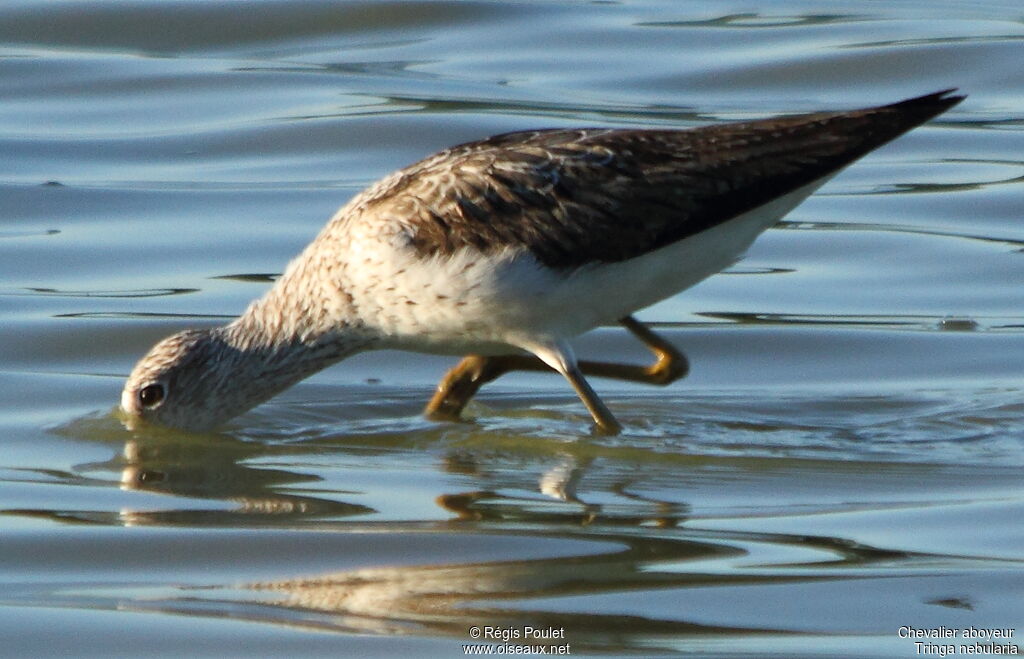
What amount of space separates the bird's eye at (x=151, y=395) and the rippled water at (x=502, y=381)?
0.17 meters

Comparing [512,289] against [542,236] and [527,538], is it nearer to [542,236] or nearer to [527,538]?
[542,236]

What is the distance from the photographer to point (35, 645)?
644 cm

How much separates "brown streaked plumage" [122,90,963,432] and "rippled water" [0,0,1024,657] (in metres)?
0.52

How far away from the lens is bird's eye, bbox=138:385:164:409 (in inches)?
389

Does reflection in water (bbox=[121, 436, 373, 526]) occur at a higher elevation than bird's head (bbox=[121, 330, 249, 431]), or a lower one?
lower

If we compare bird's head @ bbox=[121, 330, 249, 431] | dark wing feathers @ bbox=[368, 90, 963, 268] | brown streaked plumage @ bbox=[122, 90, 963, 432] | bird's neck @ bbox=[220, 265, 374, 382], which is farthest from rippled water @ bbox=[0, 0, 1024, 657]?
dark wing feathers @ bbox=[368, 90, 963, 268]

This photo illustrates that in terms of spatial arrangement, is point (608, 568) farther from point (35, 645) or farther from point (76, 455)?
point (76, 455)

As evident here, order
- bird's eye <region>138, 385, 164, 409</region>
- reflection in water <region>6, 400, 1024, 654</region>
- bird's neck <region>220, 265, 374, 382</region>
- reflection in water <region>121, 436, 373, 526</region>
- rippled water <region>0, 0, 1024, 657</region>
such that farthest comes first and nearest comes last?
bird's eye <region>138, 385, 164, 409</region> < bird's neck <region>220, 265, 374, 382</region> < reflection in water <region>121, 436, 373, 526</region> < rippled water <region>0, 0, 1024, 657</region> < reflection in water <region>6, 400, 1024, 654</region>

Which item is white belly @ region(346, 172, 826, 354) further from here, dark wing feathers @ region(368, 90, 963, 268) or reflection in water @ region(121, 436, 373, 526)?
reflection in water @ region(121, 436, 373, 526)

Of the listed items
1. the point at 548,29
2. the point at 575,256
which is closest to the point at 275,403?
the point at 575,256

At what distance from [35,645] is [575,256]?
12.3 ft

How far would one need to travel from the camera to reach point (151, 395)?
991 cm

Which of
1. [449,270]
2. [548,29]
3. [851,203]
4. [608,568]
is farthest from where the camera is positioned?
[548,29]

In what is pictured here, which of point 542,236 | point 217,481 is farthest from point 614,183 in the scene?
point 217,481
